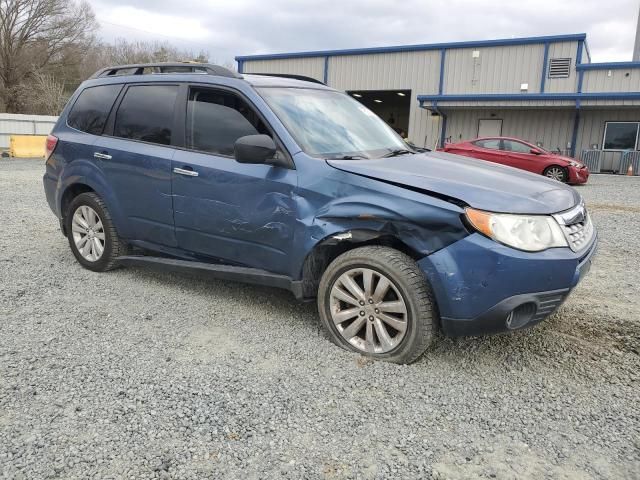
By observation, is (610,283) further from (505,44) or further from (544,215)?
(505,44)

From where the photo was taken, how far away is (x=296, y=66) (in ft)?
96.5

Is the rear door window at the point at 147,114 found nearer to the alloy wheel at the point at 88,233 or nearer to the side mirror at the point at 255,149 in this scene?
the alloy wheel at the point at 88,233

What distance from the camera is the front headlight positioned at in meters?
2.95

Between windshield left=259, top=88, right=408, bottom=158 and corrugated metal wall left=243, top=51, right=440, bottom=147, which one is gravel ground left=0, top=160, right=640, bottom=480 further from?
corrugated metal wall left=243, top=51, right=440, bottom=147

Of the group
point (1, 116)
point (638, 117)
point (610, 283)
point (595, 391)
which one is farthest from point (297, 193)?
point (1, 116)

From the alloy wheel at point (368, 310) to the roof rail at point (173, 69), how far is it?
1934 mm

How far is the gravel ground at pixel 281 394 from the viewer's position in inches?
94.0

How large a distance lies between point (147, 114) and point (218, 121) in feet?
2.82

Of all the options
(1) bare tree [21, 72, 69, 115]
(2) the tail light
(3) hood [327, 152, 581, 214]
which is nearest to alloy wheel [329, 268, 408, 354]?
(3) hood [327, 152, 581, 214]

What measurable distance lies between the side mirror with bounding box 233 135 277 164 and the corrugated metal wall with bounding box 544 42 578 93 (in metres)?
23.5

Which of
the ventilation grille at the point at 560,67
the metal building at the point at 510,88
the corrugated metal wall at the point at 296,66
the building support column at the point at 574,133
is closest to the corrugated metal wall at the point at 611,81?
the metal building at the point at 510,88

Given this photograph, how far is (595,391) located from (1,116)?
27.6 metres

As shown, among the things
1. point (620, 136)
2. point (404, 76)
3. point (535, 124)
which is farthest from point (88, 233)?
point (404, 76)

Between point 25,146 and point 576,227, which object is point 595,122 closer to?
point 576,227
